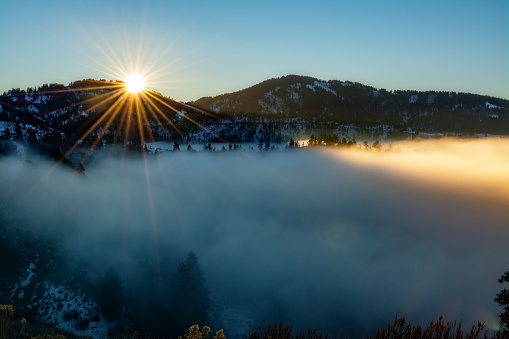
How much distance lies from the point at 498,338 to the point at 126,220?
438 ft

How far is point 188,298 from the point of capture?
74375 mm

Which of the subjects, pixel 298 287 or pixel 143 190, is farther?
pixel 143 190

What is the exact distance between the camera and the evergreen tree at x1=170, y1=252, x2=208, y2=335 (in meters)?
69.8

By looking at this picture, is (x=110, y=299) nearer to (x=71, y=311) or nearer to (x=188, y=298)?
(x=71, y=311)

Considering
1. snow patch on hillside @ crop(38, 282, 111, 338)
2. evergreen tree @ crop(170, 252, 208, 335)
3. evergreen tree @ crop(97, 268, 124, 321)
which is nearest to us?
snow patch on hillside @ crop(38, 282, 111, 338)

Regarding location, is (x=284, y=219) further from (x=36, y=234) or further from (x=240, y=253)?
(x=36, y=234)

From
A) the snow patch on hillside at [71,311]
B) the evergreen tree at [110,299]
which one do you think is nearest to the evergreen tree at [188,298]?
the evergreen tree at [110,299]

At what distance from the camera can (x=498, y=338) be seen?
7.14m

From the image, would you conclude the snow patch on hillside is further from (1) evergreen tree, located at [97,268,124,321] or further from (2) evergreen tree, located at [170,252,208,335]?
(2) evergreen tree, located at [170,252,208,335]

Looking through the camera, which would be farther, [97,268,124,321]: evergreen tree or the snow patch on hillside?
[97,268,124,321]: evergreen tree

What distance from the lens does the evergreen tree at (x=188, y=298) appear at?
69812mm

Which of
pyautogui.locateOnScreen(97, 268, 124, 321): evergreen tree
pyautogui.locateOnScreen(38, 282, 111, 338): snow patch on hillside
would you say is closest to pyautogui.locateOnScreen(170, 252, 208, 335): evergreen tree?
pyautogui.locateOnScreen(97, 268, 124, 321): evergreen tree

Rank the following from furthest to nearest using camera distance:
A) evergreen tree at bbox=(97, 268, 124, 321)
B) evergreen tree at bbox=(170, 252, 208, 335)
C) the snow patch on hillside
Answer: evergreen tree at bbox=(170, 252, 208, 335) → evergreen tree at bbox=(97, 268, 124, 321) → the snow patch on hillside

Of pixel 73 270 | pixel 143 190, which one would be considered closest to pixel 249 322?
pixel 73 270
